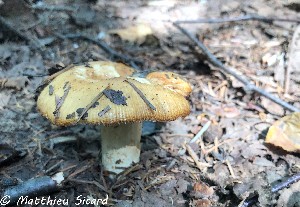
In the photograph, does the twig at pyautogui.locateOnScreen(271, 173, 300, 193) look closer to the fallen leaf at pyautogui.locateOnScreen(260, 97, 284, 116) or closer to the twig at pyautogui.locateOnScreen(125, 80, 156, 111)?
the fallen leaf at pyautogui.locateOnScreen(260, 97, 284, 116)

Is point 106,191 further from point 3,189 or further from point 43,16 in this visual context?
point 43,16

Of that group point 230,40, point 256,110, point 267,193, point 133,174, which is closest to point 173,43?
point 230,40

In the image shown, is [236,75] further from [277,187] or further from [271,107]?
[277,187]

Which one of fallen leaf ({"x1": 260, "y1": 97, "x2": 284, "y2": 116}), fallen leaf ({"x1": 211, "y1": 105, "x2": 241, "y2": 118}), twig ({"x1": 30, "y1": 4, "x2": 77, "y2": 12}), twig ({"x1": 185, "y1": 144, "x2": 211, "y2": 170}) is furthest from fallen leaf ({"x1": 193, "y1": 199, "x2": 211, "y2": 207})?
twig ({"x1": 30, "y1": 4, "x2": 77, "y2": 12})

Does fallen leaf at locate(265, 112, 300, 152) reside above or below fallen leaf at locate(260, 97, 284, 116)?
above

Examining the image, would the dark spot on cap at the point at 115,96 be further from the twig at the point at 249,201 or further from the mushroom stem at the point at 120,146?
the twig at the point at 249,201

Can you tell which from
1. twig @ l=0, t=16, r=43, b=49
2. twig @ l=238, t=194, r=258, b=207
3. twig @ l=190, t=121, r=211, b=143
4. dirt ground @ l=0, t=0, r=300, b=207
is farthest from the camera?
twig @ l=0, t=16, r=43, b=49

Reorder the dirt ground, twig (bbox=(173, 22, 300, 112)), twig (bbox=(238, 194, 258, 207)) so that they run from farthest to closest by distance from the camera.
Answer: twig (bbox=(173, 22, 300, 112)), the dirt ground, twig (bbox=(238, 194, 258, 207))
